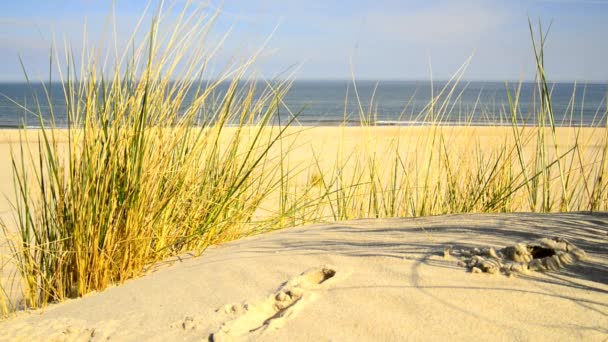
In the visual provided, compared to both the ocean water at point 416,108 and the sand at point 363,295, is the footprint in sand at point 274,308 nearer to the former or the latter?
the sand at point 363,295

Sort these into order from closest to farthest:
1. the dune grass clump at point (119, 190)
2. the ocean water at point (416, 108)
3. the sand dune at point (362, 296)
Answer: the sand dune at point (362, 296) → the dune grass clump at point (119, 190) → the ocean water at point (416, 108)

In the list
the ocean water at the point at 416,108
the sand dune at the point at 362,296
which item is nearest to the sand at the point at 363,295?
the sand dune at the point at 362,296

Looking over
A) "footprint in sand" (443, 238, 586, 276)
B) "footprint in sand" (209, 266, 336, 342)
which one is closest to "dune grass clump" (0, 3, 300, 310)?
"footprint in sand" (209, 266, 336, 342)

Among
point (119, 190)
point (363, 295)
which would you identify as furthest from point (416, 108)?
point (363, 295)

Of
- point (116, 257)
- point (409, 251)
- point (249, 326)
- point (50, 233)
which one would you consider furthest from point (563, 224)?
point (50, 233)

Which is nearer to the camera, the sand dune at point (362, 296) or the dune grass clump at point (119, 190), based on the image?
the sand dune at point (362, 296)

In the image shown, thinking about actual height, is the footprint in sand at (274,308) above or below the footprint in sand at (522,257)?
below

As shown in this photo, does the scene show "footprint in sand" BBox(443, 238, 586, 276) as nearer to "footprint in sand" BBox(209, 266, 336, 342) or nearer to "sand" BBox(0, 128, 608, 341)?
"sand" BBox(0, 128, 608, 341)

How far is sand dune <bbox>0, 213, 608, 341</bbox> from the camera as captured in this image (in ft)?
4.30

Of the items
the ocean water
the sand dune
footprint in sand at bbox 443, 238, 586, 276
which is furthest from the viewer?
the ocean water

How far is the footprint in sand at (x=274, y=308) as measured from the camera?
1.38 metres

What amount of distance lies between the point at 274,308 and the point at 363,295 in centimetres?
24

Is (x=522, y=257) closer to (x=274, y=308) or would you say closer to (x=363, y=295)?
(x=363, y=295)

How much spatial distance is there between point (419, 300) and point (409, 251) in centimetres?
35
